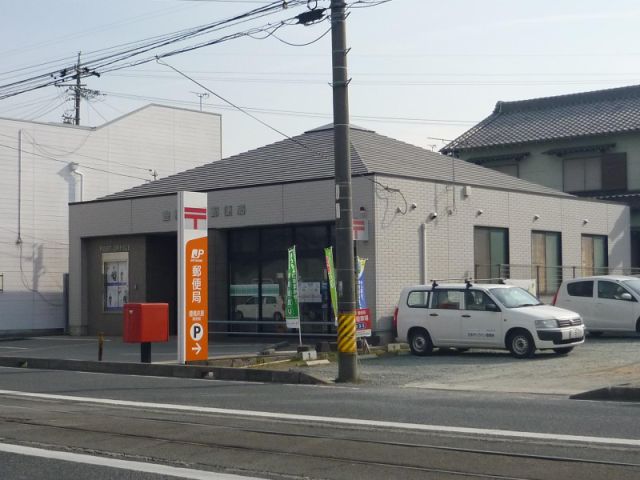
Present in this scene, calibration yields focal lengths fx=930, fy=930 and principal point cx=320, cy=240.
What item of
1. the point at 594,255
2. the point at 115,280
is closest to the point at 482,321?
the point at 594,255

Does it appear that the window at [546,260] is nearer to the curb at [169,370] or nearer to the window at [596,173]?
the window at [596,173]

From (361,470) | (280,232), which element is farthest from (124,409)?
(280,232)

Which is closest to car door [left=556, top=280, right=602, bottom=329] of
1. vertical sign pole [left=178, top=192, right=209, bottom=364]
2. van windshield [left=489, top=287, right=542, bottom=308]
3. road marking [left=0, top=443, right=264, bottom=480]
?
van windshield [left=489, top=287, right=542, bottom=308]

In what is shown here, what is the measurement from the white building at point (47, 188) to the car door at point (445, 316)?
21.1 m

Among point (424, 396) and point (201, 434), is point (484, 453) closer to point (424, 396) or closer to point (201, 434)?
point (201, 434)

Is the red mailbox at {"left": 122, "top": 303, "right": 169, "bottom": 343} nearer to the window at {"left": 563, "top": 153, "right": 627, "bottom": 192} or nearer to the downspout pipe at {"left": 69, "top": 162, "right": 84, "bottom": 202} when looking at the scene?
the downspout pipe at {"left": 69, "top": 162, "right": 84, "bottom": 202}

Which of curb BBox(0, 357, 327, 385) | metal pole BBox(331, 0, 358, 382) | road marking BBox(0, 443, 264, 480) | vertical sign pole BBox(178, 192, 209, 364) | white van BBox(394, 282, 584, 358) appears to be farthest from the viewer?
vertical sign pole BBox(178, 192, 209, 364)

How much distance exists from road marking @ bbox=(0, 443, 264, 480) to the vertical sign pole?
32.9ft

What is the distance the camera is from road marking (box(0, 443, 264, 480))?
879cm

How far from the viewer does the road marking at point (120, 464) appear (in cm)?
879

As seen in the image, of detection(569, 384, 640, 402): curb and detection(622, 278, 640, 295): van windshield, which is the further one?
detection(622, 278, 640, 295): van windshield

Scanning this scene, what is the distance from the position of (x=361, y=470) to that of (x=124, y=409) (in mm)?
6081

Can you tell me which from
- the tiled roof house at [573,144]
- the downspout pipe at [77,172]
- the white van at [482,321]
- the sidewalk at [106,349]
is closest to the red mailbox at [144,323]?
the sidewalk at [106,349]

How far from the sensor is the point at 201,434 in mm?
11242
